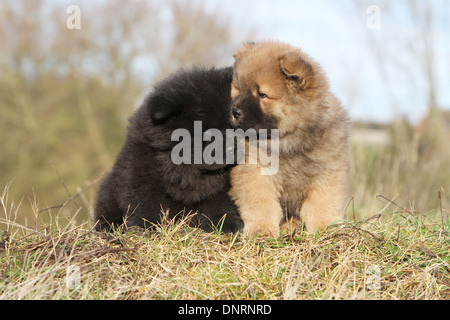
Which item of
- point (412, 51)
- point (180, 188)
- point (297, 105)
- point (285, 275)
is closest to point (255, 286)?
point (285, 275)

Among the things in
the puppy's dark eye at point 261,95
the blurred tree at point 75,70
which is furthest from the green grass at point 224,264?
the blurred tree at point 75,70

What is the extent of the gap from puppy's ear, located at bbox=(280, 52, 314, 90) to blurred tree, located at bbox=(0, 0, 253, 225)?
970 centimetres

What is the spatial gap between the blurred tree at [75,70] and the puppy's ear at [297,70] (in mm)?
9699

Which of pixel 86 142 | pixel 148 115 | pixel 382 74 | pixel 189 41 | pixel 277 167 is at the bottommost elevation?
pixel 86 142

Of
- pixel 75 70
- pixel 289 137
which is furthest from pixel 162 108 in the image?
pixel 75 70

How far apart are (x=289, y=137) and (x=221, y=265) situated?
3.33 ft

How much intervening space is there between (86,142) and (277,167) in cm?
1173

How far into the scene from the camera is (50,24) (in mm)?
12516

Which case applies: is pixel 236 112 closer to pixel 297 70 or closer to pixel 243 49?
pixel 297 70

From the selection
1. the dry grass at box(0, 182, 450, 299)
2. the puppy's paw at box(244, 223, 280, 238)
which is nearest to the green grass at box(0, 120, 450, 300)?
the dry grass at box(0, 182, 450, 299)

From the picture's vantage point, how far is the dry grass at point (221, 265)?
2.12 meters

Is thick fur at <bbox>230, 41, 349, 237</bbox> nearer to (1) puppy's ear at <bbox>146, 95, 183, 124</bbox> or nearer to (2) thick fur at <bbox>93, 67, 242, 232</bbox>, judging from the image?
(2) thick fur at <bbox>93, 67, 242, 232</bbox>

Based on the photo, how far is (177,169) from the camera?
2.96 m

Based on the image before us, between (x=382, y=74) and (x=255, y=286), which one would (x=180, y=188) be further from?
(x=382, y=74)
